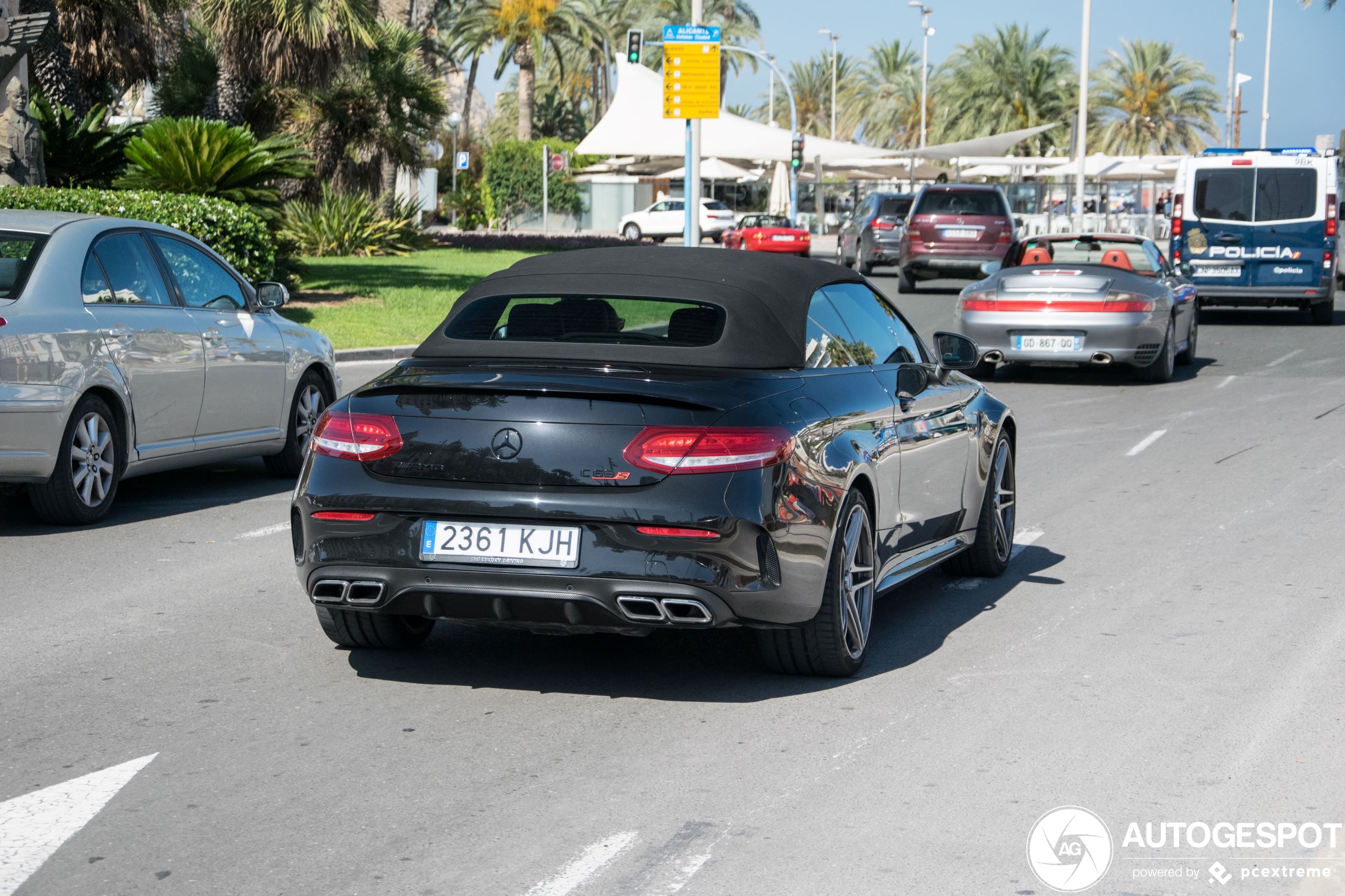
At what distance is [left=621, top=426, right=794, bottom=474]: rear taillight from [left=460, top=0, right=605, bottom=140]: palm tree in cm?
6932

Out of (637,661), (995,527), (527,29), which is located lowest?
(637,661)

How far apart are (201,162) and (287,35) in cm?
789

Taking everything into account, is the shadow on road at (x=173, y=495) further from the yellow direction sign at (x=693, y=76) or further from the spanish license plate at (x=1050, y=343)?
the yellow direction sign at (x=693, y=76)

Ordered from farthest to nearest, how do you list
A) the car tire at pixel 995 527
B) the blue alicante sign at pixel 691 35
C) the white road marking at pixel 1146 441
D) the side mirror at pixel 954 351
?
the blue alicante sign at pixel 691 35 → the white road marking at pixel 1146 441 → the car tire at pixel 995 527 → the side mirror at pixel 954 351

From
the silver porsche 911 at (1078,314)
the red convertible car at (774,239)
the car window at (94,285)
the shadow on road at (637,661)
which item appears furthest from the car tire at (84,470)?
the red convertible car at (774,239)

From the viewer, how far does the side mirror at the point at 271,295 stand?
33.8 ft

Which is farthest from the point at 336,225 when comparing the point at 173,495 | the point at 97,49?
the point at 173,495

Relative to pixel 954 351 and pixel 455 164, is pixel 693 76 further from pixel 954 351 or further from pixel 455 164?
pixel 455 164

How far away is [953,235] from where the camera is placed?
2941 cm

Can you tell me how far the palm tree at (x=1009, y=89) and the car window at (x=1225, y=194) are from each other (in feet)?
163

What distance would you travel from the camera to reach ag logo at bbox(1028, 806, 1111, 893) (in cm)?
418

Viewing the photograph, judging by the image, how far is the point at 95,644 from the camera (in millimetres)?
6504

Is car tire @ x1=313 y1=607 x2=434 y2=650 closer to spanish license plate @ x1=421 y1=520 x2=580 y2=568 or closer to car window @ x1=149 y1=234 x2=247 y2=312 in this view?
spanish license plate @ x1=421 y1=520 x2=580 y2=568

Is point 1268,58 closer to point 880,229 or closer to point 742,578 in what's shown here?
point 880,229
